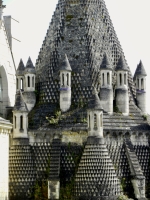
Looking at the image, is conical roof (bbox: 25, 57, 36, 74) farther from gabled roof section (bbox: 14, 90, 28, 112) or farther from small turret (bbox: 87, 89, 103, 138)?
small turret (bbox: 87, 89, 103, 138)

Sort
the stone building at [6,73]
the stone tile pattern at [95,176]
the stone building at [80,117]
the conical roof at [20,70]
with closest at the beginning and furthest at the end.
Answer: the stone tile pattern at [95,176]
the stone building at [80,117]
the conical roof at [20,70]
the stone building at [6,73]

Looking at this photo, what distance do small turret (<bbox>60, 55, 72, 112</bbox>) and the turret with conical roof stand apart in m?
2.39

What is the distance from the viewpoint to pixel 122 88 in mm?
42312

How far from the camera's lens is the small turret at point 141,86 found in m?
44.2

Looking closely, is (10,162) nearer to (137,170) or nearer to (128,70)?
(137,170)

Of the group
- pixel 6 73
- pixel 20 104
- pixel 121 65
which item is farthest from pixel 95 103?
pixel 6 73

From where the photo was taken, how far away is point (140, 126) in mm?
41938

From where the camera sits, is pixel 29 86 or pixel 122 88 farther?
pixel 29 86

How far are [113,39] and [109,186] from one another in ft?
35.0

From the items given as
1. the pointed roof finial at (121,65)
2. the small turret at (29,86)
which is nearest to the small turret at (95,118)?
the pointed roof finial at (121,65)

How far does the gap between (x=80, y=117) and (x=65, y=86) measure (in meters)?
2.14

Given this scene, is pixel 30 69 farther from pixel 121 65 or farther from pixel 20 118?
pixel 121 65

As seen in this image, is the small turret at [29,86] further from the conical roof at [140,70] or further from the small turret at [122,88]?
the conical roof at [140,70]

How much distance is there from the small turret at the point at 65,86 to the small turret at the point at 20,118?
Answer: 2.40 meters
